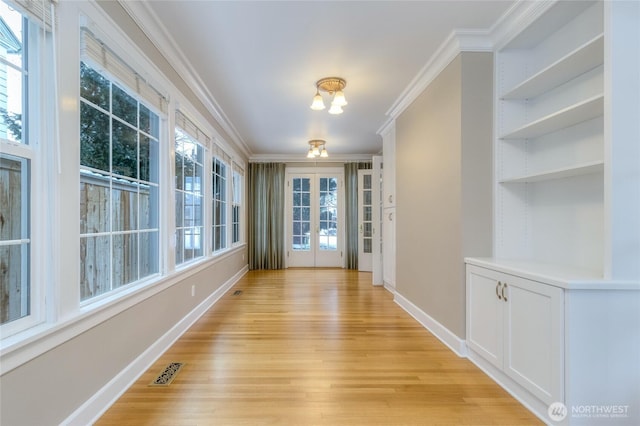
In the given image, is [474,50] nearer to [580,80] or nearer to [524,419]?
[580,80]

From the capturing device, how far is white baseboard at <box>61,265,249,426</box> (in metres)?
1.60

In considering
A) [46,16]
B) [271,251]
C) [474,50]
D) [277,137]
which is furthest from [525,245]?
[271,251]

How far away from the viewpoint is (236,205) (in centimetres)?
584

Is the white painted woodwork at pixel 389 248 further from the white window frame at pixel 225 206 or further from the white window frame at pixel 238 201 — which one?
the white window frame at pixel 238 201

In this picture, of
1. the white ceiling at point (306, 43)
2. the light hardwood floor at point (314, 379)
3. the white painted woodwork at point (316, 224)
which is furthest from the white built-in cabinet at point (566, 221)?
the white painted woodwork at point (316, 224)

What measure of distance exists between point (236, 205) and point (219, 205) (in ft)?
3.77

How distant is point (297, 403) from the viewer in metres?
Answer: 1.86

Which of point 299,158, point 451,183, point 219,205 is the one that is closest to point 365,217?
point 299,158

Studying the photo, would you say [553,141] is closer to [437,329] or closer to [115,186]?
[437,329]

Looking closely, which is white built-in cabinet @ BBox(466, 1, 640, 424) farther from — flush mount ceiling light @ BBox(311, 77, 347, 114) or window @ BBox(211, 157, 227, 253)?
window @ BBox(211, 157, 227, 253)

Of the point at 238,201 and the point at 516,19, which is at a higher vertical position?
the point at 516,19

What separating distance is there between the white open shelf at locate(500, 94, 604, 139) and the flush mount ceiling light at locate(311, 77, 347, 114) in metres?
1.51

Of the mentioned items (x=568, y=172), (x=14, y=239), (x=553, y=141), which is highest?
(x=553, y=141)

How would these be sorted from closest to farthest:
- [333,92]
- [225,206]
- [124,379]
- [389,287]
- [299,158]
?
[124,379] → [333,92] → [389,287] → [225,206] → [299,158]
